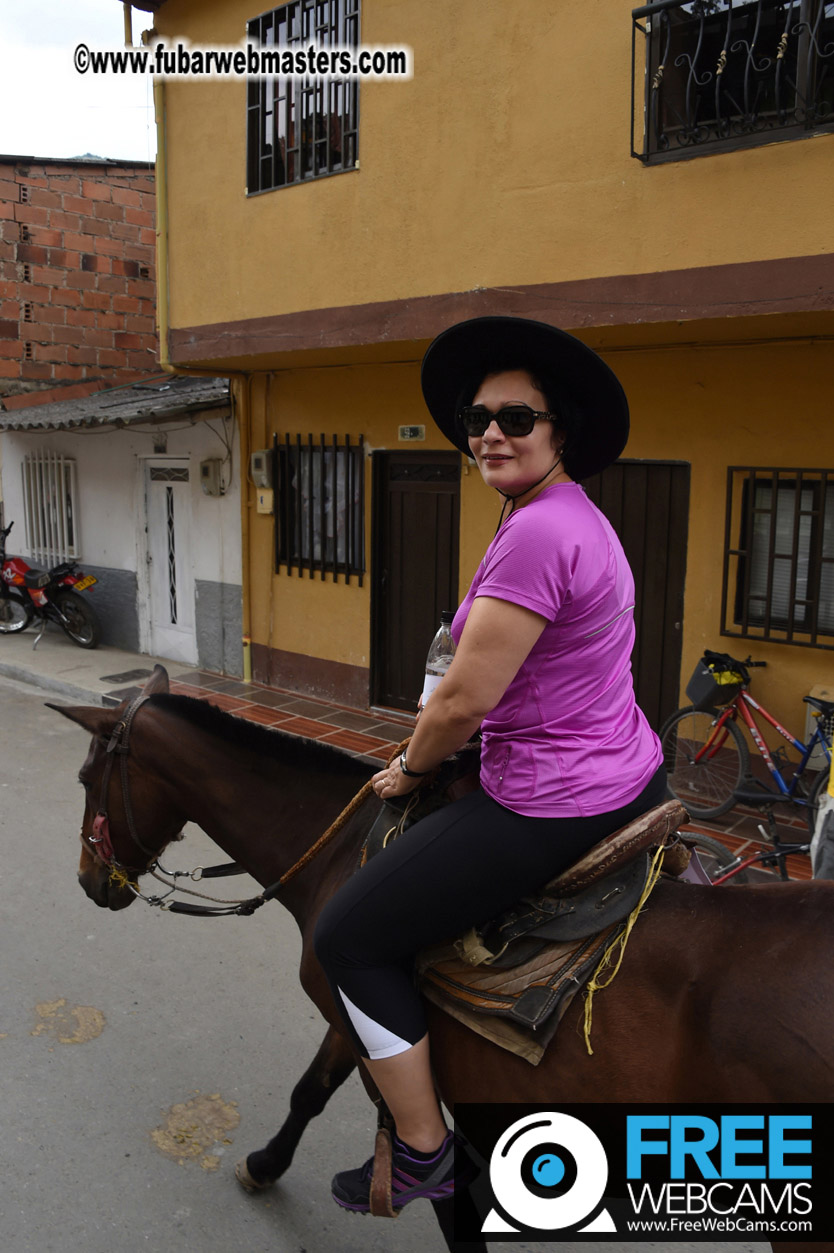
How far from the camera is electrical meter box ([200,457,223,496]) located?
9.73m

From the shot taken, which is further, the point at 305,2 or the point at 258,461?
the point at 258,461

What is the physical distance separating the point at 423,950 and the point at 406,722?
20.6 ft

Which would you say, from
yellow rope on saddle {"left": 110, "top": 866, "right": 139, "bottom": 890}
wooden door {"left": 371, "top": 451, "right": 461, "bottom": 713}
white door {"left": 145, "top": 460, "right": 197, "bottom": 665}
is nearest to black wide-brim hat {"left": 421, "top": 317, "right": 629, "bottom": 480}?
yellow rope on saddle {"left": 110, "top": 866, "right": 139, "bottom": 890}

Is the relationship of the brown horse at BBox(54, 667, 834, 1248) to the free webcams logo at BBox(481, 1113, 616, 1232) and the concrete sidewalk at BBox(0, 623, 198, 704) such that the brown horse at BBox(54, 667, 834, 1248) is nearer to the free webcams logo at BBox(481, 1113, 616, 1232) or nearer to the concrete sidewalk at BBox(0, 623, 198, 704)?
the free webcams logo at BBox(481, 1113, 616, 1232)

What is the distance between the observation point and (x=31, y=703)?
9273 mm

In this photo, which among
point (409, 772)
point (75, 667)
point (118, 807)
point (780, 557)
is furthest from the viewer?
point (75, 667)

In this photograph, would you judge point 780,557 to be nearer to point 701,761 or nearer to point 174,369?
point 701,761

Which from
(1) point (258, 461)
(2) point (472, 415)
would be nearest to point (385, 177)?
(1) point (258, 461)

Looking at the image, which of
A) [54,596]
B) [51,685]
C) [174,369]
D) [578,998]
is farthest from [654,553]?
[54,596]

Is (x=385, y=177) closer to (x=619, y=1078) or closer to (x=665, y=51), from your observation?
(x=665, y=51)

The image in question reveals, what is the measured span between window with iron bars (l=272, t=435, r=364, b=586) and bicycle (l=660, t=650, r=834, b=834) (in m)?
3.66

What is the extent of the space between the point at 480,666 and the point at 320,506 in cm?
733

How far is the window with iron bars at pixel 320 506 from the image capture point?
8.70m

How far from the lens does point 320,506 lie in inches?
355
